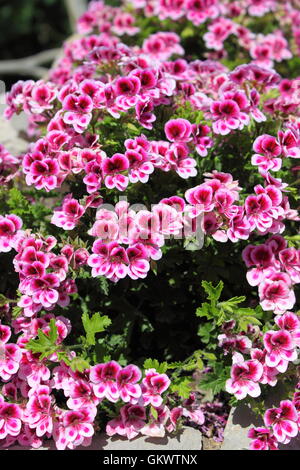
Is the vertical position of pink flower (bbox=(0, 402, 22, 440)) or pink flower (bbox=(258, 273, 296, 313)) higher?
pink flower (bbox=(258, 273, 296, 313))

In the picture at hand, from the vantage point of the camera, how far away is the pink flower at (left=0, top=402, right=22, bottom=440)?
2.29m

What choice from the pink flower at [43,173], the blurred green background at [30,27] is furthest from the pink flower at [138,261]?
the blurred green background at [30,27]

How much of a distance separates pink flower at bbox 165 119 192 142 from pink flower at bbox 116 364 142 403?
91 centimetres

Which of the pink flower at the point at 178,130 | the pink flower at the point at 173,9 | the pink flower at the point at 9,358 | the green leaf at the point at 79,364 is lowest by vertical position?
the pink flower at the point at 9,358

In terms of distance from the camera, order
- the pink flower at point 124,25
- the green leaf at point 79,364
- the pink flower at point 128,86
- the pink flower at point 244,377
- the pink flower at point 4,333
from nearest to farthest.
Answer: the green leaf at point 79,364
the pink flower at point 244,377
the pink flower at point 4,333
the pink flower at point 128,86
the pink flower at point 124,25

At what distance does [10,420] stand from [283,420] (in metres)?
1.00

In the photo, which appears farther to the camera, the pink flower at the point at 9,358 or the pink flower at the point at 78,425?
the pink flower at the point at 9,358

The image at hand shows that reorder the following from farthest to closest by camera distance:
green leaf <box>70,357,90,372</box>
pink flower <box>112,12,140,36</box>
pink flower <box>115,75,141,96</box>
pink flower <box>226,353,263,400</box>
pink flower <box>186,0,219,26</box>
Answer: pink flower <box>112,12,140,36</box>
pink flower <box>186,0,219,26</box>
pink flower <box>115,75,141,96</box>
pink flower <box>226,353,263,400</box>
green leaf <box>70,357,90,372</box>

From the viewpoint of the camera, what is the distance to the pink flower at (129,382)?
86.3 inches

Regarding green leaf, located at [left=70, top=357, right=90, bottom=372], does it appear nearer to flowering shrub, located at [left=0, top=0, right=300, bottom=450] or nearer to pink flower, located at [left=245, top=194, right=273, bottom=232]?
flowering shrub, located at [left=0, top=0, right=300, bottom=450]

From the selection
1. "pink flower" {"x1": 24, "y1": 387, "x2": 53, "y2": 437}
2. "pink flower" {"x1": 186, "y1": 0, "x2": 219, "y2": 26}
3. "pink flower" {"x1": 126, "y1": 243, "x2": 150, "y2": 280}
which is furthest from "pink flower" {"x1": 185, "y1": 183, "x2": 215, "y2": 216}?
"pink flower" {"x1": 186, "y1": 0, "x2": 219, "y2": 26}

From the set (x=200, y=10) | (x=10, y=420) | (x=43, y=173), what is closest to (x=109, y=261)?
(x=43, y=173)

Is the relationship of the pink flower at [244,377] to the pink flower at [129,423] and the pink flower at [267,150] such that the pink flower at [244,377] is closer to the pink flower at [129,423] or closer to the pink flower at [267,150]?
the pink flower at [129,423]

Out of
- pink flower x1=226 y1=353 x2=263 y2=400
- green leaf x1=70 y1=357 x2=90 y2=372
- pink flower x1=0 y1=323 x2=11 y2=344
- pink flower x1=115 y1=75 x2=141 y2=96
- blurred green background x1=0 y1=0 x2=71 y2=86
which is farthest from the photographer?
blurred green background x1=0 y1=0 x2=71 y2=86
